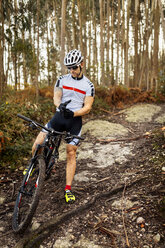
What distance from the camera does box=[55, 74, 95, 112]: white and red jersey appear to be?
348cm

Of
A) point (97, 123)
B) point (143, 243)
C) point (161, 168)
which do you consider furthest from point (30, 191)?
point (97, 123)

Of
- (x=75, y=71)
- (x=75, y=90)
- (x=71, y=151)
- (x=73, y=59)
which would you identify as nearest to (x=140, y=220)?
(x=71, y=151)

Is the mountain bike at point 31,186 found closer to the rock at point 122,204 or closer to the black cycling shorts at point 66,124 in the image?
the black cycling shorts at point 66,124

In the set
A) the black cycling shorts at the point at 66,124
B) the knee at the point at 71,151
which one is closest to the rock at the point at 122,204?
the knee at the point at 71,151

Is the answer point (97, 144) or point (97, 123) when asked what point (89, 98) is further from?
point (97, 123)

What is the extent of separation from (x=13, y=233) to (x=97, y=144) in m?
3.66

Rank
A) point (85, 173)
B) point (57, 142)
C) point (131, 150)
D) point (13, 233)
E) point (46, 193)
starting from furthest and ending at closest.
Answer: point (131, 150) → point (85, 173) → point (46, 193) → point (57, 142) → point (13, 233)

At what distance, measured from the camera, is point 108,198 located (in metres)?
3.28

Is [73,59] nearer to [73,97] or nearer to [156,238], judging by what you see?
[73,97]

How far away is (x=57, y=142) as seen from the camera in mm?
3326

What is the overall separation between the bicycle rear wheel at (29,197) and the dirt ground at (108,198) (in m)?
0.18

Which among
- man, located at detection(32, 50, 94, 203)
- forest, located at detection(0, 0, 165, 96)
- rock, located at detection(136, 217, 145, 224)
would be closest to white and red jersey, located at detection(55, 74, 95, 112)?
man, located at detection(32, 50, 94, 203)

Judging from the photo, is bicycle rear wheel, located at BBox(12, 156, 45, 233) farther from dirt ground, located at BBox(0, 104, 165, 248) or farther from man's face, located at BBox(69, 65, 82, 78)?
man's face, located at BBox(69, 65, 82, 78)

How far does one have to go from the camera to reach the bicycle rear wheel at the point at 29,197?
2.48 metres
